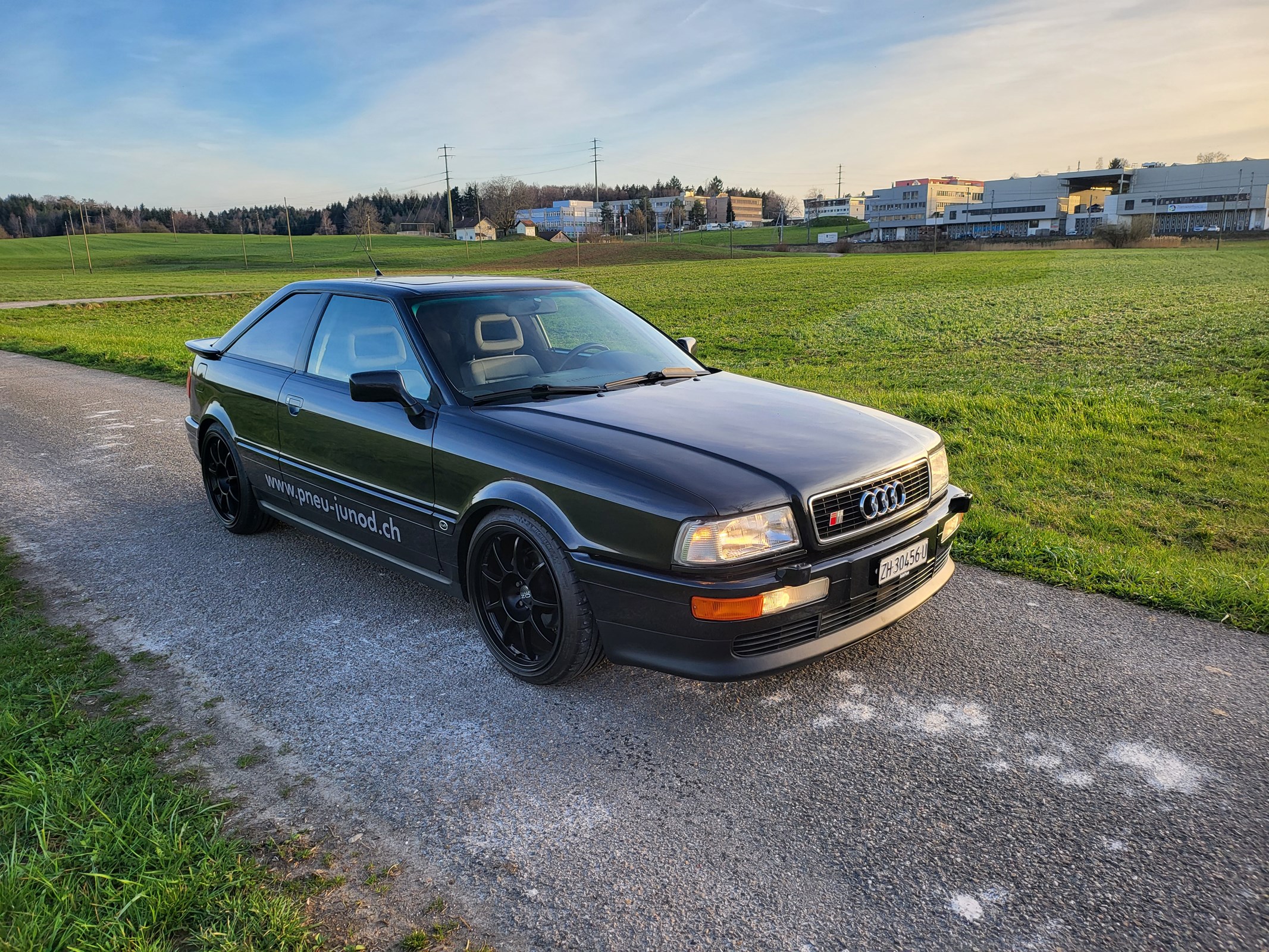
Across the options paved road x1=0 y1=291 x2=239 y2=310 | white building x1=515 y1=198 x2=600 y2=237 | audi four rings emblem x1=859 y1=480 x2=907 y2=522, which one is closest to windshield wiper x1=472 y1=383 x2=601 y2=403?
audi four rings emblem x1=859 y1=480 x2=907 y2=522

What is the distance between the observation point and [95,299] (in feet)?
107

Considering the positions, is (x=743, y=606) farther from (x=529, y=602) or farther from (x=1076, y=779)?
(x=1076, y=779)

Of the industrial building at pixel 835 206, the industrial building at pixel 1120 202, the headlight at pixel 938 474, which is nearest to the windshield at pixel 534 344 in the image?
the headlight at pixel 938 474

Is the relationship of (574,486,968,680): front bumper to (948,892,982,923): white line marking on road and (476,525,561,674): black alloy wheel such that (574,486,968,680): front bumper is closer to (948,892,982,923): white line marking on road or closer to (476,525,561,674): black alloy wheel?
(476,525,561,674): black alloy wheel

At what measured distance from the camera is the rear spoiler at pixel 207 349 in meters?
5.21

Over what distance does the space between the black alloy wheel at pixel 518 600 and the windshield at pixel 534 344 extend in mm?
700

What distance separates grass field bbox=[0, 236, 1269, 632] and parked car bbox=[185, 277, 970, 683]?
5.41 ft

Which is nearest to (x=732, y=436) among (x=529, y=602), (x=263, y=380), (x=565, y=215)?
(x=529, y=602)

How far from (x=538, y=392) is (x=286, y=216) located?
121677 millimetres

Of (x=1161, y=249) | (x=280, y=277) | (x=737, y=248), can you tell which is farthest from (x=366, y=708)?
(x=737, y=248)

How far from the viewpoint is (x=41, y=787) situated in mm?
2578

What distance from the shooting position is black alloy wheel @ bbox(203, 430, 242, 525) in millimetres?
5074

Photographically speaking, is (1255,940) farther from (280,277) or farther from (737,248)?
(737,248)

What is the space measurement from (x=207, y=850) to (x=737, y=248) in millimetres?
85877
